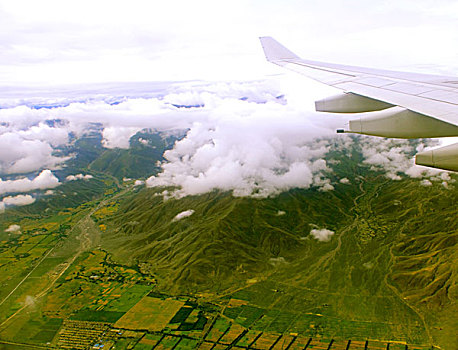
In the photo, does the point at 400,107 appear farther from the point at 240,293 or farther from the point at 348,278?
the point at 348,278

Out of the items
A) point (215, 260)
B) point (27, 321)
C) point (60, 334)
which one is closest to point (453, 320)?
point (215, 260)

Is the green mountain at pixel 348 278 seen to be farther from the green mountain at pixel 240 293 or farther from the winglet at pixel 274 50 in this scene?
the winglet at pixel 274 50

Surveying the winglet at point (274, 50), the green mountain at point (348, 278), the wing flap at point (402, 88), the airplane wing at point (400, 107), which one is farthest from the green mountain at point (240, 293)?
the airplane wing at point (400, 107)

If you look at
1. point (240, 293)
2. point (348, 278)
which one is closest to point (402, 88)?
point (240, 293)

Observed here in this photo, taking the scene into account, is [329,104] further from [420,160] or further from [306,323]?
[306,323]

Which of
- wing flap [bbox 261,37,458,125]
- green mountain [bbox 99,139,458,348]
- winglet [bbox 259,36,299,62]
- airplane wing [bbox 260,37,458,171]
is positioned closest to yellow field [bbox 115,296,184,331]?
green mountain [bbox 99,139,458,348]

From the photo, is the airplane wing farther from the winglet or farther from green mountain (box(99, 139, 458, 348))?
green mountain (box(99, 139, 458, 348))
